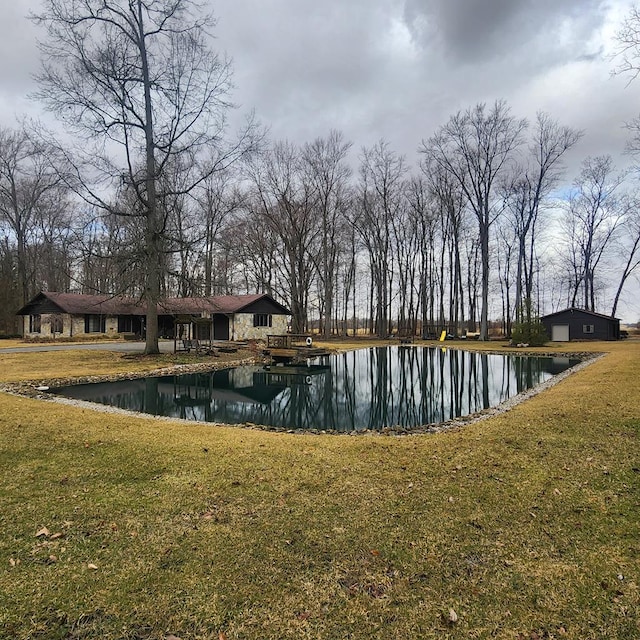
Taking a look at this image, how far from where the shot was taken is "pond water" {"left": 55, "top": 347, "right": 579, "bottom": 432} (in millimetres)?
8852

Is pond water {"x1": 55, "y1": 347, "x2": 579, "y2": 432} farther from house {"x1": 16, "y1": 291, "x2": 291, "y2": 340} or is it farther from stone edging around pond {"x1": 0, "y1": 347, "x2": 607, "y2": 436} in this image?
house {"x1": 16, "y1": 291, "x2": 291, "y2": 340}

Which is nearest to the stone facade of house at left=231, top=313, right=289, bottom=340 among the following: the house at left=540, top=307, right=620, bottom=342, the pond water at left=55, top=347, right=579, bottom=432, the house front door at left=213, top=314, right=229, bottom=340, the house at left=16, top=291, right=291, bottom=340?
the house at left=16, top=291, right=291, bottom=340

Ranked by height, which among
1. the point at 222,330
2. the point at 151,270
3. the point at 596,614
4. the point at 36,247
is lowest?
the point at 596,614

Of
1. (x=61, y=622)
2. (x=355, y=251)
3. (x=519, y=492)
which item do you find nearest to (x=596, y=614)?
(x=519, y=492)

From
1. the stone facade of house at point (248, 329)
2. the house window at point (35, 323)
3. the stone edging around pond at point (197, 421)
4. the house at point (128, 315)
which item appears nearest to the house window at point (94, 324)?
the house at point (128, 315)

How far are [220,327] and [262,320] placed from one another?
3031 millimetres

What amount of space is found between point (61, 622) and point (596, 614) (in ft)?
9.34

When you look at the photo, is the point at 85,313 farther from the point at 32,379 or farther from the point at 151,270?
the point at 32,379

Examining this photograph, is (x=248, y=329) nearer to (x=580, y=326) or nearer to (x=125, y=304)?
(x=125, y=304)

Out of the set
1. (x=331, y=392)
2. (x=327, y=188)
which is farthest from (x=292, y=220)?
(x=331, y=392)

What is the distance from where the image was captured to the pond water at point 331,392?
8.85 m

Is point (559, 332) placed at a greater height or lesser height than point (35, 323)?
lesser

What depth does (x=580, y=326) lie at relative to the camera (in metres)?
31.1

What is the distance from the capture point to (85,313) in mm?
29078
